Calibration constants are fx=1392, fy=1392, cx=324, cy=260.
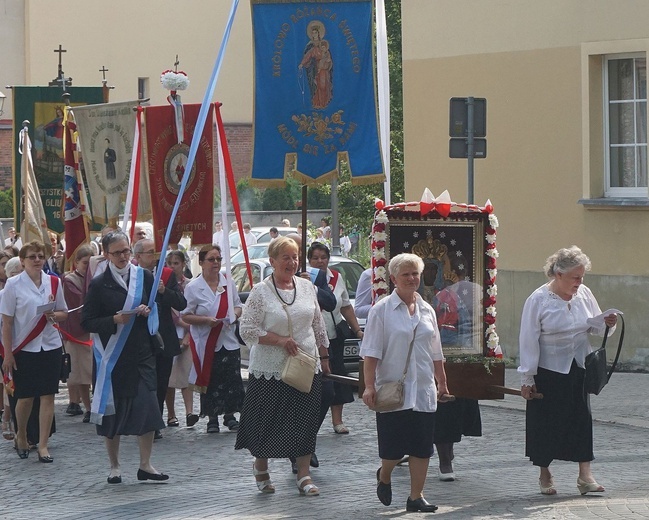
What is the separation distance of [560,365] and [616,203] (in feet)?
26.3

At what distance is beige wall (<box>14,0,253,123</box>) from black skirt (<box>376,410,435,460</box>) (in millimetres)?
40195

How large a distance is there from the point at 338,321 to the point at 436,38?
7.82 m

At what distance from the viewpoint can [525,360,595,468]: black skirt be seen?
376 inches

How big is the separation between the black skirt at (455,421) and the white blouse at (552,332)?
0.96 m

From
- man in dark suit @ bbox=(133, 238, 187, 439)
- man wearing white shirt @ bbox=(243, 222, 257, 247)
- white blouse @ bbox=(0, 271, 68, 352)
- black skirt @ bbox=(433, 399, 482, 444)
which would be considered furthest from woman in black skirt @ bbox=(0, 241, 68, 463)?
man wearing white shirt @ bbox=(243, 222, 257, 247)

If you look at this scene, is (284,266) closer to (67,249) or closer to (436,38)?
(67,249)

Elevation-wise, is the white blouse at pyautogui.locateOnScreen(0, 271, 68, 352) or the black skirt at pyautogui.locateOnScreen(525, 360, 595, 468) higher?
the white blouse at pyautogui.locateOnScreen(0, 271, 68, 352)

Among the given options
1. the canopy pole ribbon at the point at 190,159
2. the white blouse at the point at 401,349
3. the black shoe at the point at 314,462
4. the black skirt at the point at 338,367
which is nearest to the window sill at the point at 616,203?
the black skirt at the point at 338,367

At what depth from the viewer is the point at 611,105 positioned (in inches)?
696

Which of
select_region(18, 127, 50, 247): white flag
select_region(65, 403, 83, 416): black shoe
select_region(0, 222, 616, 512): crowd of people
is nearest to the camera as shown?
select_region(0, 222, 616, 512): crowd of people

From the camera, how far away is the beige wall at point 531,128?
17.3 m

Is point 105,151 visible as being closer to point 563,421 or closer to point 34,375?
point 34,375

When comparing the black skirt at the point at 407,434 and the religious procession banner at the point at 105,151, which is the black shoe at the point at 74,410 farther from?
the black skirt at the point at 407,434

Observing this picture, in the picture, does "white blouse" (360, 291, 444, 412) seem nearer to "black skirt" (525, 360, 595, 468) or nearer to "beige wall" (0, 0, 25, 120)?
"black skirt" (525, 360, 595, 468)
